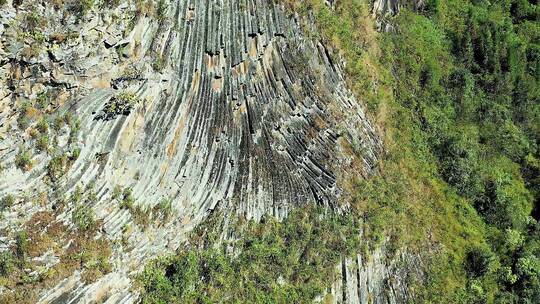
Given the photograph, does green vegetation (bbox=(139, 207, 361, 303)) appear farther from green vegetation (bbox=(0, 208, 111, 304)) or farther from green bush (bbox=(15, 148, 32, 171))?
green bush (bbox=(15, 148, 32, 171))

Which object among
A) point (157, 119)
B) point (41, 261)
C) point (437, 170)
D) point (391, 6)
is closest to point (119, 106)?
point (157, 119)

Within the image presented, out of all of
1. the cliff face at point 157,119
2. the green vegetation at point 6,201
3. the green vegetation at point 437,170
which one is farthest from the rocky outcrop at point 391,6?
the green vegetation at point 6,201

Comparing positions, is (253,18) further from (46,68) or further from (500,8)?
(500,8)

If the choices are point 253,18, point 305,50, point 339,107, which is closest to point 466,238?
point 339,107

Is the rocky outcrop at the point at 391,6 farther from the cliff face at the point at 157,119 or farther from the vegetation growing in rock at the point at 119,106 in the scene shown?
the vegetation growing in rock at the point at 119,106

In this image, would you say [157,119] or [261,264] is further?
[261,264]

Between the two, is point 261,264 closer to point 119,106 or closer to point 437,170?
point 119,106
